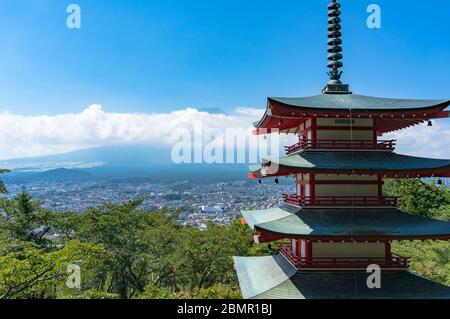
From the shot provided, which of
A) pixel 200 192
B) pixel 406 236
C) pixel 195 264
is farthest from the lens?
pixel 200 192

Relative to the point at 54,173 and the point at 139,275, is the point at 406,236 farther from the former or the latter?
the point at 54,173

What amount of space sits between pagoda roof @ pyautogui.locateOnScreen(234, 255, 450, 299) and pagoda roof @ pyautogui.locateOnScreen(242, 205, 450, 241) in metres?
1.76

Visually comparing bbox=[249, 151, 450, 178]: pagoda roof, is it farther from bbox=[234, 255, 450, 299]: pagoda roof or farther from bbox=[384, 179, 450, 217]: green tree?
bbox=[384, 179, 450, 217]: green tree

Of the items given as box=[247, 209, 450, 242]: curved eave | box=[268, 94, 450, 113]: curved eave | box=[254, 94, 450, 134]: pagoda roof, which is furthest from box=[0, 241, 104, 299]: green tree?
box=[268, 94, 450, 113]: curved eave

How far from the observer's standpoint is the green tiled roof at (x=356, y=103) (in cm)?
1266

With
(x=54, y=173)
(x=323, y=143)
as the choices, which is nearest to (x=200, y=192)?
(x=54, y=173)

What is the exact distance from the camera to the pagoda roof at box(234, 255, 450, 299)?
1162cm

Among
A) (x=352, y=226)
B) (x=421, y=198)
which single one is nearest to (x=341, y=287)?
(x=352, y=226)

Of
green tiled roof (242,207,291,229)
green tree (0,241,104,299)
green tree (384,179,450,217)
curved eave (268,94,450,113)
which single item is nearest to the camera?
curved eave (268,94,450,113)

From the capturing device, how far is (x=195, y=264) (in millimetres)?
30844

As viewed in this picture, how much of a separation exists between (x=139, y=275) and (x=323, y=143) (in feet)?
81.6

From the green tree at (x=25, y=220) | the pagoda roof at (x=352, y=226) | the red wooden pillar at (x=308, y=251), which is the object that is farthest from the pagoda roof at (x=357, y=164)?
the green tree at (x=25, y=220)

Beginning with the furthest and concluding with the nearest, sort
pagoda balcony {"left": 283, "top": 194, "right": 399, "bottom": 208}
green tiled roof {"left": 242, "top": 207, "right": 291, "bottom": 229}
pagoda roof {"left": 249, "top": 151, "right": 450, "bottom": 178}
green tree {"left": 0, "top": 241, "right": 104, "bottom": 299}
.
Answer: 1. green tree {"left": 0, "top": 241, "right": 104, "bottom": 299}
2. green tiled roof {"left": 242, "top": 207, "right": 291, "bottom": 229}
3. pagoda balcony {"left": 283, "top": 194, "right": 399, "bottom": 208}
4. pagoda roof {"left": 249, "top": 151, "right": 450, "bottom": 178}

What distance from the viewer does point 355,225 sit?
12.3 meters
